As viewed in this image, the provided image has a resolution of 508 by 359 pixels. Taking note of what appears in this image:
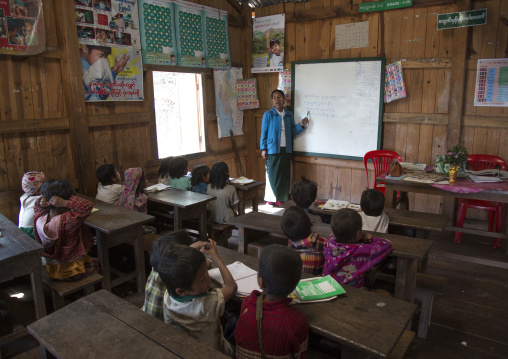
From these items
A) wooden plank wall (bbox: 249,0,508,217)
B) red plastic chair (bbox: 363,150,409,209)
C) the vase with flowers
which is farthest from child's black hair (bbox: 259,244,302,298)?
wooden plank wall (bbox: 249,0,508,217)

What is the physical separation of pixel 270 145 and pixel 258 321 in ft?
15.1

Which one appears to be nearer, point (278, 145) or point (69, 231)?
point (69, 231)

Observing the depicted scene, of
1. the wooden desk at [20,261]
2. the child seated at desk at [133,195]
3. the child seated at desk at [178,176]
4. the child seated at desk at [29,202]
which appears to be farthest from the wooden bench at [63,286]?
the child seated at desk at [178,176]

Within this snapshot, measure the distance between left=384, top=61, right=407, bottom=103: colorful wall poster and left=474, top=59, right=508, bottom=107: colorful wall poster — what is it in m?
0.87

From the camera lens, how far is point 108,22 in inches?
178

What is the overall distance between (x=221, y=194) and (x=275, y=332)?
9.12 ft

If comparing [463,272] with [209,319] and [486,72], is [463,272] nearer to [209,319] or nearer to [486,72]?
[486,72]

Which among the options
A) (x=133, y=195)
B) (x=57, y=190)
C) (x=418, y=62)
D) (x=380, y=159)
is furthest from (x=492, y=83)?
(x=57, y=190)

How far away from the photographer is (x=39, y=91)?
159 inches

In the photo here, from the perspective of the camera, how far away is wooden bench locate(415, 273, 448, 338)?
271 cm

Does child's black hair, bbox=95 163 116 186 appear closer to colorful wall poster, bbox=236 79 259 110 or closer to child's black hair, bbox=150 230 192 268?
child's black hair, bbox=150 230 192 268

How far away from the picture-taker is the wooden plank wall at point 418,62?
4730 millimetres

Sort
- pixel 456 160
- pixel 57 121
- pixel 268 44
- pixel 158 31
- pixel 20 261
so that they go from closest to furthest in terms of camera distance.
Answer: pixel 20 261, pixel 456 160, pixel 57 121, pixel 158 31, pixel 268 44

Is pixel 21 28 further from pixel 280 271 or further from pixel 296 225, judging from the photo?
pixel 280 271
